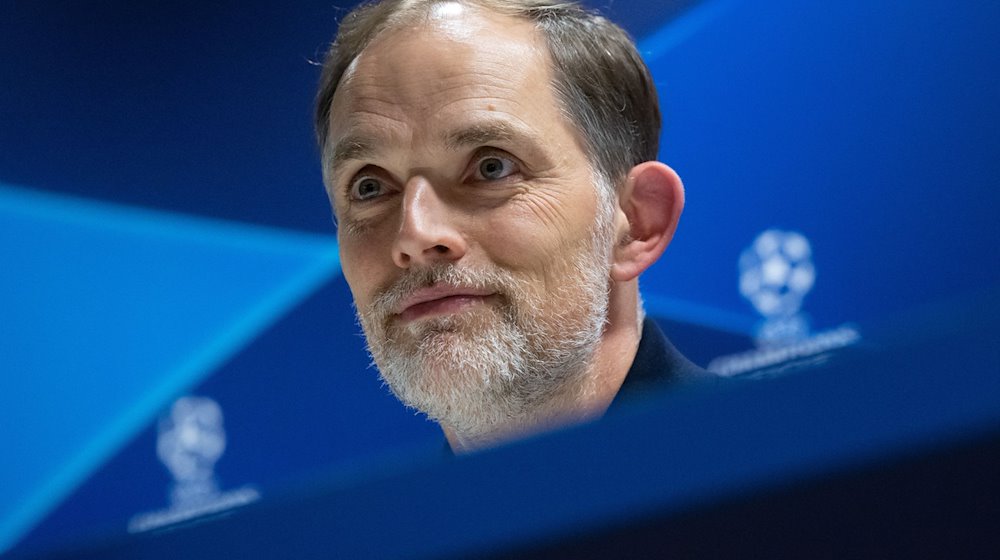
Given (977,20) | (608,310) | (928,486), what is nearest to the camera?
(928,486)

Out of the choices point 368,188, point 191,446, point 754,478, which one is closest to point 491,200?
point 368,188

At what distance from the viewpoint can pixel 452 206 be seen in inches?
45.7

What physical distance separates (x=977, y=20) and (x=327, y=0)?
1.12 metres

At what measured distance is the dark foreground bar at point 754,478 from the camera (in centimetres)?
21

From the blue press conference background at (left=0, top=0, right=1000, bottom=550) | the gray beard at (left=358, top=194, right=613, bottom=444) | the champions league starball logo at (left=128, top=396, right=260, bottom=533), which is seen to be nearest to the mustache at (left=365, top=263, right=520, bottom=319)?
the gray beard at (left=358, top=194, right=613, bottom=444)

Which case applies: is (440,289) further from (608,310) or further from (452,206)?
(608,310)

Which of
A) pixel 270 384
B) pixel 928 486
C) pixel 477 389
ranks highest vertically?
pixel 270 384

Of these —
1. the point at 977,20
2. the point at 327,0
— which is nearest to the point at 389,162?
the point at 977,20

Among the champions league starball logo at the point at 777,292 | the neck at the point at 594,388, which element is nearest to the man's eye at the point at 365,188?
the neck at the point at 594,388

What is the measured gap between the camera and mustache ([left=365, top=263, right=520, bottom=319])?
112 cm

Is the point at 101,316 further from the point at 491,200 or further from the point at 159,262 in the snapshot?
the point at 491,200

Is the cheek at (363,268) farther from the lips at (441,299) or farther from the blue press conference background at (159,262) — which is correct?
the blue press conference background at (159,262)

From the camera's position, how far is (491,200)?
1.18 metres

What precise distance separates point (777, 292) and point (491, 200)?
1.65 feet
